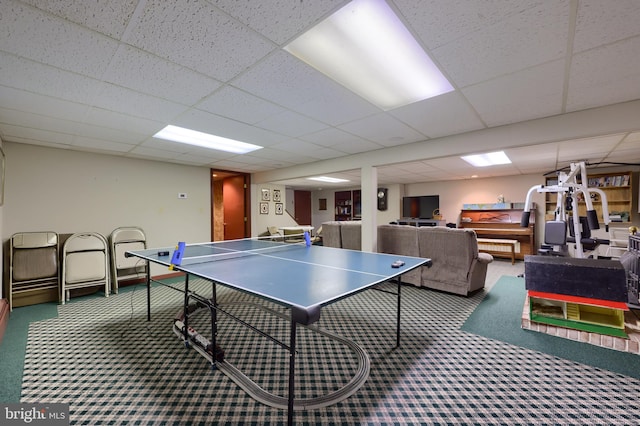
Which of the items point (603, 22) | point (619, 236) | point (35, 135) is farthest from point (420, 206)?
point (35, 135)

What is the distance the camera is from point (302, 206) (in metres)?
11.1

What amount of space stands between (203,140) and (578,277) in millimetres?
4681

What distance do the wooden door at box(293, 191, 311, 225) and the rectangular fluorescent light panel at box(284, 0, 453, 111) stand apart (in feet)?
27.7

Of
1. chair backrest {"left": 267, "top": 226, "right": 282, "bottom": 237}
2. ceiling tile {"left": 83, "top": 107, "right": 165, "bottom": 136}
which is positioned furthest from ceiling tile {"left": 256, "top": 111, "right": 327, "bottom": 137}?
chair backrest {"left": 267, "top": 226, "right": 282, "bottom": 237}

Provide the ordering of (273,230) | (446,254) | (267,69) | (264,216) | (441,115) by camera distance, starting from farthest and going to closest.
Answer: (273,230), (264,216), (446,254), (441,115), (267,69)

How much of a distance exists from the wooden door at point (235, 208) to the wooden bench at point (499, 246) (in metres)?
6.31

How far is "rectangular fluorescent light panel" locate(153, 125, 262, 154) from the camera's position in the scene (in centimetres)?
338

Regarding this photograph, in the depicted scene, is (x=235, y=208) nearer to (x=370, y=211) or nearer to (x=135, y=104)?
(x=370, y=211)

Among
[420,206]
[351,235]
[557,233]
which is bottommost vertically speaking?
[351,235]

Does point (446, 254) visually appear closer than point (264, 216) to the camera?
Yes

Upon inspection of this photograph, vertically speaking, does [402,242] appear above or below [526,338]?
above

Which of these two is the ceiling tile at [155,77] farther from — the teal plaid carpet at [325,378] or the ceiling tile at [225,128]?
the teal plaid carpet at [325,378]

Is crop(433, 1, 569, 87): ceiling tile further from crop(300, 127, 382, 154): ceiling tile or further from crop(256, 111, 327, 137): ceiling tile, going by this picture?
crop(300, 127, 382, 154): ceiling tile

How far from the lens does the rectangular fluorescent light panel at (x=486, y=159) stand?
493 cm
